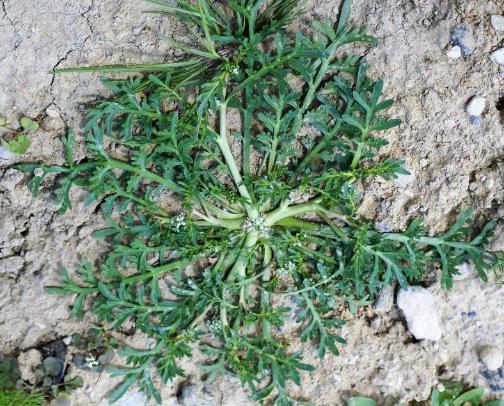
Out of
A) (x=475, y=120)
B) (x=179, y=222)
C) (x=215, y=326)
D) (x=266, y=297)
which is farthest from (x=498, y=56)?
(x=215, y=326)

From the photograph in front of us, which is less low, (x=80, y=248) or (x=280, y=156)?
(x=280, y=156)

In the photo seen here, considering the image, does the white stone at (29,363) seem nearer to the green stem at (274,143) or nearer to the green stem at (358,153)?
the green stem at (274,143)

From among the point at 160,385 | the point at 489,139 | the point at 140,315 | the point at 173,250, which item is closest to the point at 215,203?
the point at 173,250

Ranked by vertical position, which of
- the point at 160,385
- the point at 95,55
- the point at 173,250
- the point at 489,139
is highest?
the point at 95,55

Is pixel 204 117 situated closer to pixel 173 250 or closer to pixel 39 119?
pixel 173 250

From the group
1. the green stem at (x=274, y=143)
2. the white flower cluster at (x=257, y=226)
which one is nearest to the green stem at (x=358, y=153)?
the green stem at (x=274, y=143)

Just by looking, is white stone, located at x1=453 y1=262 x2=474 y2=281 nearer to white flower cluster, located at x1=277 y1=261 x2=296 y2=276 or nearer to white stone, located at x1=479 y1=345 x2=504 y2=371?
white stone, located at x1=479 y1=345 x2=504 y2=371
